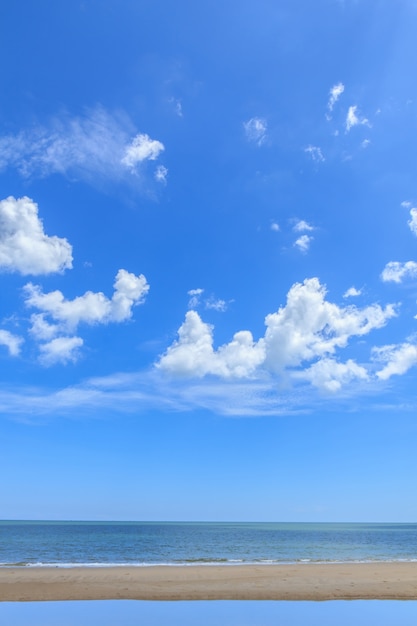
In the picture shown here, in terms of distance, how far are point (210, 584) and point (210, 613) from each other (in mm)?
7477

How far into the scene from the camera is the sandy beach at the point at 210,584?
71.3 ft

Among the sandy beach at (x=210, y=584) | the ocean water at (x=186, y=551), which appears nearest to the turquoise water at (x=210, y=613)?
the sandy beach at (x=210, y=584)

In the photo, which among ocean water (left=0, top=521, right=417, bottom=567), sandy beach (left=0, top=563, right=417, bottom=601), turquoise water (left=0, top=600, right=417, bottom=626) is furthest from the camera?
ocean water (left=0, top=521, right=417, bottom=567)

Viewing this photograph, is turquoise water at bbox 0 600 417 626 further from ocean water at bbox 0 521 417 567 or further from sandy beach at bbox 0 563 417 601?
ocean water at bbox 0 521 417 567

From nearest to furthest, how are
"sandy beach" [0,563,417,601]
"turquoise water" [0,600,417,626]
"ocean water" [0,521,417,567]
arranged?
"turquoise water" [0,600,417,626] → "sandy beach" [0,563,417,601] → "ocean water" [0,521,417,567]

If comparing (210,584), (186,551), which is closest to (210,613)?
(210,584)

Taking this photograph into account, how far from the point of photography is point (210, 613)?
18.0 meters

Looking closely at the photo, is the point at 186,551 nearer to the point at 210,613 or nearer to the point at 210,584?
the point at 210,584

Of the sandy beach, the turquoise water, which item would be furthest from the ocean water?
the turquoise water

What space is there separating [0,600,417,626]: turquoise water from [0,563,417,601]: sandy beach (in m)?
1.35

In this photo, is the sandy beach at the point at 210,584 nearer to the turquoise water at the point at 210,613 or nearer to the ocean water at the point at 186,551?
the turquoise water at the point at 210,613

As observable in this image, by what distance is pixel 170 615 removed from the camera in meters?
17.8

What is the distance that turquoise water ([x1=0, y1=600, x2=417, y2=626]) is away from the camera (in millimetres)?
16500

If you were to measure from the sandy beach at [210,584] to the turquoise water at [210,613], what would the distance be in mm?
1350
